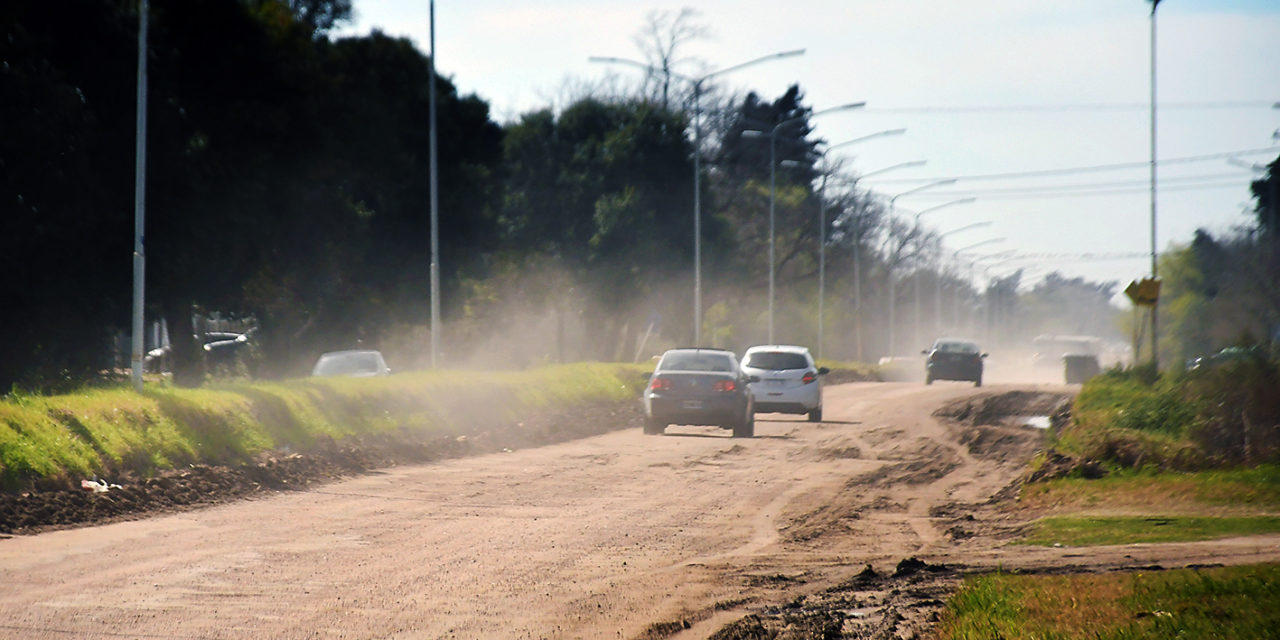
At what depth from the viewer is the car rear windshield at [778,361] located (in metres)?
33.3

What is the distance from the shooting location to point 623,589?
32.6 ft

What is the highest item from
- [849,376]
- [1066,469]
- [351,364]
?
[351,364]

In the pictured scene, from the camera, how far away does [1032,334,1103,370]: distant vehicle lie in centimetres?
6919

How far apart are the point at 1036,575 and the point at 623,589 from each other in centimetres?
297

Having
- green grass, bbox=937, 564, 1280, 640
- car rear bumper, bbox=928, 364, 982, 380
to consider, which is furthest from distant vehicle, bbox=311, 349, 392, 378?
green grass, bbox=937, 564, 1280, 640

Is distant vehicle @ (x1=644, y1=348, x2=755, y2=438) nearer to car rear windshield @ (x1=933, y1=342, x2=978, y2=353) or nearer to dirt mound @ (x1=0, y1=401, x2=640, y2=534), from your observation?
dirt mound @ (x1=0, y1=401, x2=640, y2=534)

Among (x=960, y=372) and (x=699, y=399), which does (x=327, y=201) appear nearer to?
(x=699, y=399)

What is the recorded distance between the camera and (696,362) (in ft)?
93.0

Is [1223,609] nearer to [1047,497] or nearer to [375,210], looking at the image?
[1047,497]

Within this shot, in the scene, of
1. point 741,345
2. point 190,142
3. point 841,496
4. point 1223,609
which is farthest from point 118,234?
point 741,345

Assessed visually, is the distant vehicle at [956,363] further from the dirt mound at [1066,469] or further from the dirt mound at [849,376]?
the dirt mound at [1066,469]

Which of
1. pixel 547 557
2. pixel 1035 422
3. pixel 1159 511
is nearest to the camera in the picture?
pixel 547 557

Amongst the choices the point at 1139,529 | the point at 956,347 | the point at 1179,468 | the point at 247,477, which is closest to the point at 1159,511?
the point at 1139,529

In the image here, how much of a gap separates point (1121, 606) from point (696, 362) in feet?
64.3
